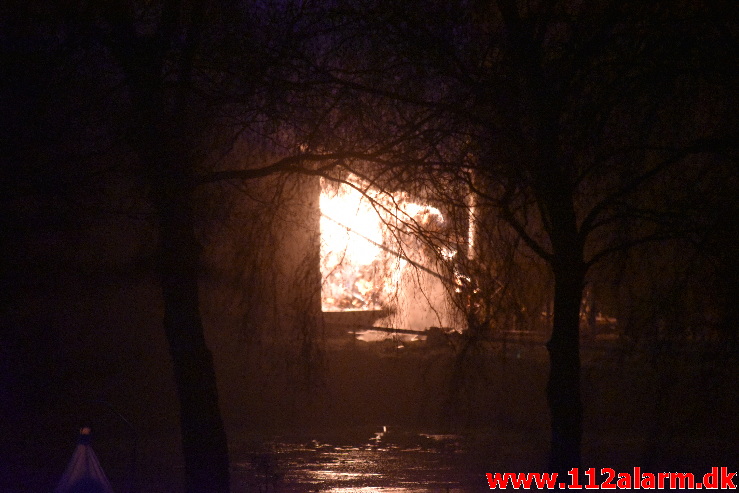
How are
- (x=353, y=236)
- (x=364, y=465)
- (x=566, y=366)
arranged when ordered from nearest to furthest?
(x=566, y=366), (x=353, y=236), (x=364, y=465)

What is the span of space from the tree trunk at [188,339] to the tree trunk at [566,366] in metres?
3.00

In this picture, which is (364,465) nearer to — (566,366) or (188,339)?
(188,339)

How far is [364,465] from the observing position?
9984 millimetres

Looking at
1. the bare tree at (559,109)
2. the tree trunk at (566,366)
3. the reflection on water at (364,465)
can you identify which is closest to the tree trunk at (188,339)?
the reflection on water at (364,465)

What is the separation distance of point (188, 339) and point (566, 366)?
3376 millimetres

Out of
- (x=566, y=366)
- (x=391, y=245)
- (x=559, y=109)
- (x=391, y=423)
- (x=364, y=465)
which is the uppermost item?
(x=559, y=109)

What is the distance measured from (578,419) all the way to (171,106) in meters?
5.01

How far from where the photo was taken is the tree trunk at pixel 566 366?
21.6 ft

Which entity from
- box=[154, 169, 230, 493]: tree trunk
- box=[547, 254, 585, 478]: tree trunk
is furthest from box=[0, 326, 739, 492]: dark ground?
box=[154, 169, 230, 493]: tree trunk

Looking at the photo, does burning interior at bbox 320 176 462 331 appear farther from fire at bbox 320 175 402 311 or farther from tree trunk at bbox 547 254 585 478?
tree trunk at bbox 547 254 585 478

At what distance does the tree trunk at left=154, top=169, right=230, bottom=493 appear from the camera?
7137 millimetres

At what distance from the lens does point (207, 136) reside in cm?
778

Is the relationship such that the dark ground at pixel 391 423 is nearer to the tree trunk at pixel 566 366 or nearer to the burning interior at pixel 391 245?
the tree trunk at pixel 566 366

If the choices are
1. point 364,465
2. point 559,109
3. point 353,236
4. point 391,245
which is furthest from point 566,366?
point 364,465
